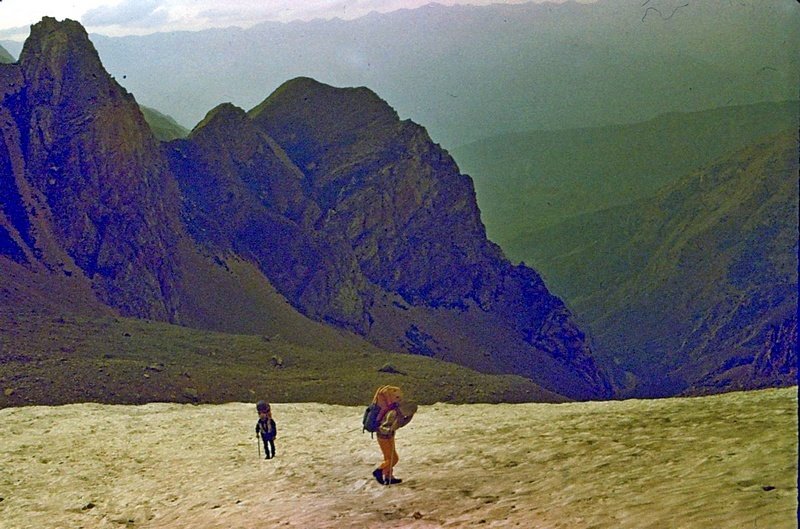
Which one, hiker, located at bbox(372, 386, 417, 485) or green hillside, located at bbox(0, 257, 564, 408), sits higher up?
green hillside, located at bbox(0, 257, 564, 408)

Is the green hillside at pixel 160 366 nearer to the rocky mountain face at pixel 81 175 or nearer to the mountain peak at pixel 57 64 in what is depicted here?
the rocky mountain face at pixel 81 175

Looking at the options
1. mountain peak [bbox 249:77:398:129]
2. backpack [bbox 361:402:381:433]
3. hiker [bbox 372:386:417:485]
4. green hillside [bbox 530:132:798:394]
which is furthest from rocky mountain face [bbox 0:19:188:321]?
green hillside [bbox 530:132:798:394]

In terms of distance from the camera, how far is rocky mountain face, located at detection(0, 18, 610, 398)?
216 feet

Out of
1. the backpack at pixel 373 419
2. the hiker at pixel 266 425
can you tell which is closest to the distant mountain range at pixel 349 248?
the hiker at pixel 266 425

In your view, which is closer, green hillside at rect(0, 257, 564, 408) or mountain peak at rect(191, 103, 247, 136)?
green hillside at rect(0, 257, 564, 408)

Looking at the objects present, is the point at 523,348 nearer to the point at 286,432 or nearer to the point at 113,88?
the point at 113,88

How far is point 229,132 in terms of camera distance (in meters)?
96.8

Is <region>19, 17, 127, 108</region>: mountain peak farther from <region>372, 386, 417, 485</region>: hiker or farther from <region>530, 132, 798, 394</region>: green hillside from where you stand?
<region>530, 132, 798, 394</region>: green hillside

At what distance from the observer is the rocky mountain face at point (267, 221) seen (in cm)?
6581

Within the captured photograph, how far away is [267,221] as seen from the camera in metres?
91.9

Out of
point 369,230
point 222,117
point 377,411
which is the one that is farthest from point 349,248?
point 377,411

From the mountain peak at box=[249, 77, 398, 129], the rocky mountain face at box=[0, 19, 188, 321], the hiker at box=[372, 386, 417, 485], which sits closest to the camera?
the hiker at box=[372, 386, 417, 485]

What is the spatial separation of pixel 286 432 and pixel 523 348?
9009cm

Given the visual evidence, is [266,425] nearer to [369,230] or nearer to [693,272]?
[369,230]
